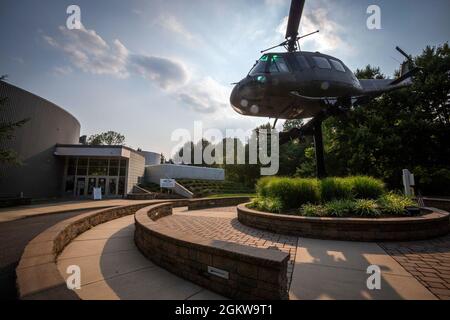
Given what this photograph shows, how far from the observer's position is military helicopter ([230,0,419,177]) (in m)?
8.80

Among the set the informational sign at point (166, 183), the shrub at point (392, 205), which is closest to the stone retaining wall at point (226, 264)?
the shrub at point (392, 205)

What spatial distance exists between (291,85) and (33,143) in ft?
82.7

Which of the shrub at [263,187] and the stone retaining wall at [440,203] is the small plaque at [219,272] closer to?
the shrub at [263,187]

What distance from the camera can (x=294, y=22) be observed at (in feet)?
29.9

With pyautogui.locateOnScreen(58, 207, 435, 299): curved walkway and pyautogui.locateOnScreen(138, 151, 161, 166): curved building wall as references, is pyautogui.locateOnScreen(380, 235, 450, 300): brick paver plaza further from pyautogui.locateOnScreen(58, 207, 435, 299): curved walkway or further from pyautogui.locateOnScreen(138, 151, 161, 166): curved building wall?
pyautogui.locateOnScreen(138, 151, 161, 166): curved building wall

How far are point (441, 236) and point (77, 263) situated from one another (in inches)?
360

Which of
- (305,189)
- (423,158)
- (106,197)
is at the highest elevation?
(423,158)

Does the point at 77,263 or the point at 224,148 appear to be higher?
the point at 224,148

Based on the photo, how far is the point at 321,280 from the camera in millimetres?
3324

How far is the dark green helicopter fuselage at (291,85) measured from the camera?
8.80m

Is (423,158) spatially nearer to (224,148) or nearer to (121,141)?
(224,148)

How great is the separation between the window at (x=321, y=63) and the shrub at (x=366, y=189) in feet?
16.5

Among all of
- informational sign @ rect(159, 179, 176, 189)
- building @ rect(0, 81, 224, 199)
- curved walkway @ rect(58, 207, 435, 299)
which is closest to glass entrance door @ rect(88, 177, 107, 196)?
building @ rect(0, 81, 224, 199)
